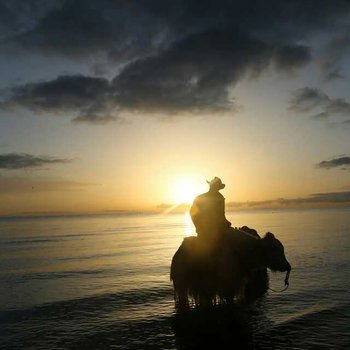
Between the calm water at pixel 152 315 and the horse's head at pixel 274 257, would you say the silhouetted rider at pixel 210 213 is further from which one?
the calm water at pixel 152 315

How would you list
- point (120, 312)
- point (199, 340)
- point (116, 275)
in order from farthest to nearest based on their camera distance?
point (116, 275)
point (120, 312)
point (199, 340)

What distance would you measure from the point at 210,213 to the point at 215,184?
1609 mm

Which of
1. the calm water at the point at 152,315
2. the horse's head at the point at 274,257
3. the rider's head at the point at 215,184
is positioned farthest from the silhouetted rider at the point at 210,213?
the calm water at the point at 152,315

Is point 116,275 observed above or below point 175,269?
below

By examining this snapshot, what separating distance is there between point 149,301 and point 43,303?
19.3 feet

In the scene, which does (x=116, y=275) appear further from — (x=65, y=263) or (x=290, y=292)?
(x=290, y=292)

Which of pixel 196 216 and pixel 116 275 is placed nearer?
pixel 196 216

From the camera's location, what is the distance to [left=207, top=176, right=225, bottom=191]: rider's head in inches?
719

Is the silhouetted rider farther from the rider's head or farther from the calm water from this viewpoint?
the calm water

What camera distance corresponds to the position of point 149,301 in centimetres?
2141

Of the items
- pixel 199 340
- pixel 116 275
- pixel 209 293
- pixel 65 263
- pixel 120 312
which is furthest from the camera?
pixel 65 263

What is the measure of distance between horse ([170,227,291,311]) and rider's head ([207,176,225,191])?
2119mm

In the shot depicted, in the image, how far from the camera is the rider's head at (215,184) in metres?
18.2

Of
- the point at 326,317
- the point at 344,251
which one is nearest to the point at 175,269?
the point at 326,317
